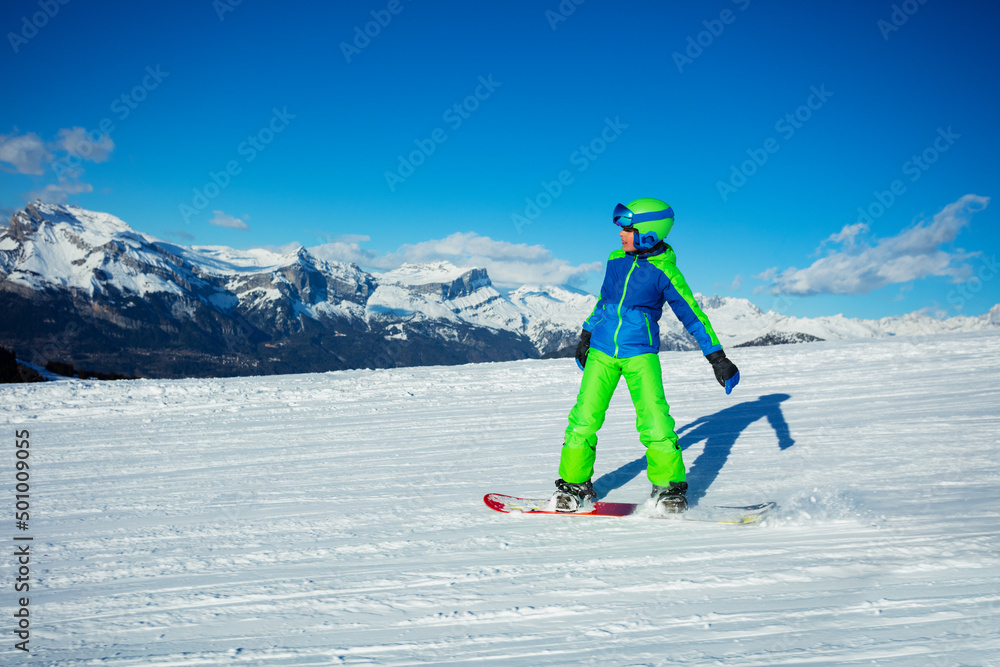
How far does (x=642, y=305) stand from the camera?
13.6 ft

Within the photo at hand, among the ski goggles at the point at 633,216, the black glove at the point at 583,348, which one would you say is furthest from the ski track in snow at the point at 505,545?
the ski goggles at the point at 633,216

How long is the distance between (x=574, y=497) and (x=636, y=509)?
449 millimetres

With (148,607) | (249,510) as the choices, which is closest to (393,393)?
(249,510)

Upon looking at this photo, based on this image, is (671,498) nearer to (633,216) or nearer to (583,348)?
(583,348)

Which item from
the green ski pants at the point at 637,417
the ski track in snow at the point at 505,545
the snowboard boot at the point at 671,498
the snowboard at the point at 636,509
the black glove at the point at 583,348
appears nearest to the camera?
the ski track in snow at the point at 505,545

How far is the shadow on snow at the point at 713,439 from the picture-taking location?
491 centimetres

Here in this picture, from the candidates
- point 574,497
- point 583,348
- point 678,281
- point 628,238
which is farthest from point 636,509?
point 628,238

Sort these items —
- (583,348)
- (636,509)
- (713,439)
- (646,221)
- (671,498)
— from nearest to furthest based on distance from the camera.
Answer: (671,498)
(636,509)
(646,221)
(583,348)
(713,439)

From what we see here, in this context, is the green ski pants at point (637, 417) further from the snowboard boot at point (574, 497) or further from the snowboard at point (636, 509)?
the snowboard at point (636, 509)

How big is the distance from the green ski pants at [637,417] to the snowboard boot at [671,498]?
0.04m

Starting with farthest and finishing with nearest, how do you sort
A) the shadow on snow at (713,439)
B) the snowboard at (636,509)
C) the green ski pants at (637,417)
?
the shadow on snow at (713,439), the green ski pants at (637,417), the snowboard at (636,509)

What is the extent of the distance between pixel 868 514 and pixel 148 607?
4.35 meters

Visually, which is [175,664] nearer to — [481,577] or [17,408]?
[481,577]

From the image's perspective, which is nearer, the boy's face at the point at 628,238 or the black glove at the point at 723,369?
the black glove at the point at 723,369
